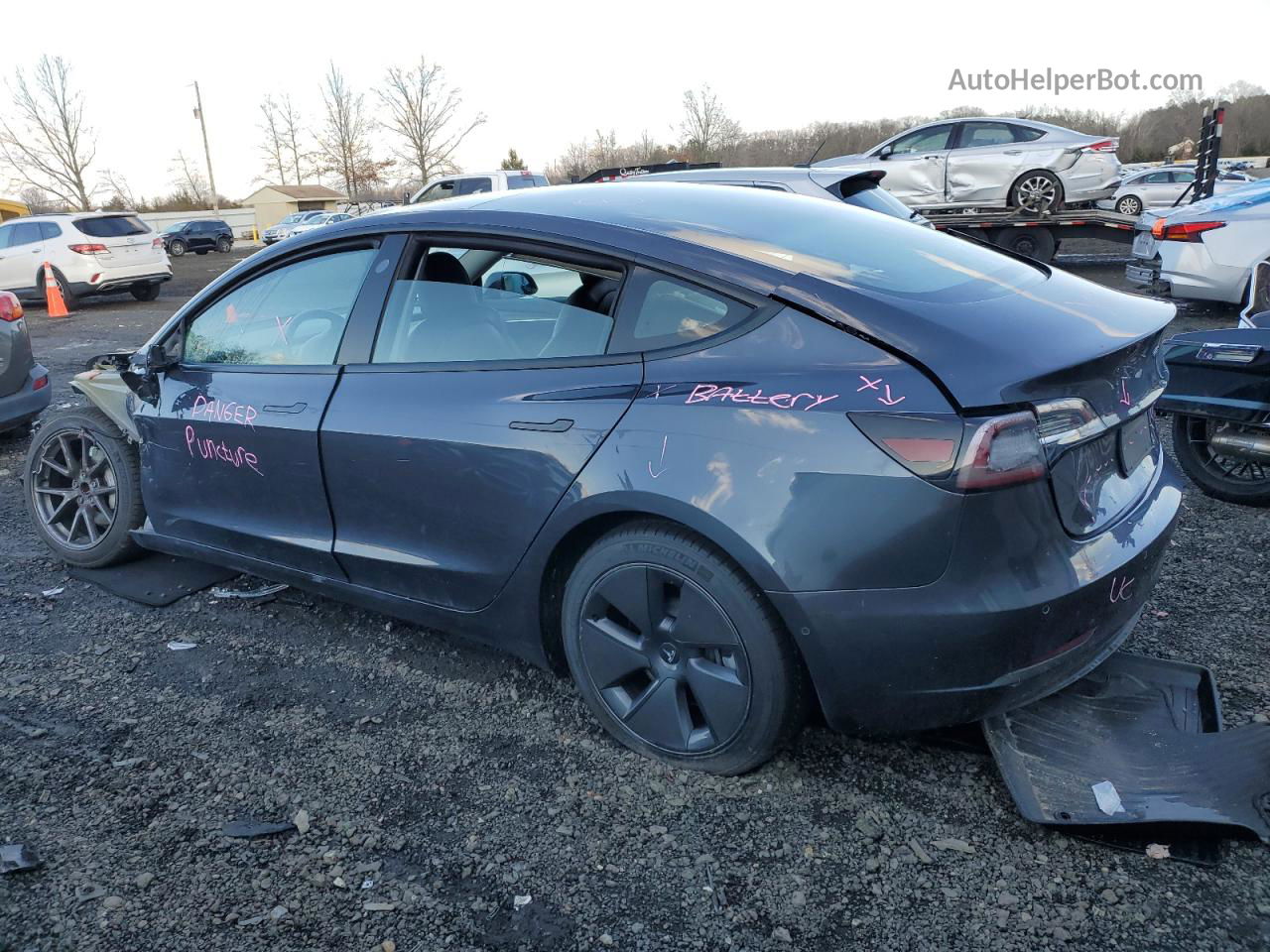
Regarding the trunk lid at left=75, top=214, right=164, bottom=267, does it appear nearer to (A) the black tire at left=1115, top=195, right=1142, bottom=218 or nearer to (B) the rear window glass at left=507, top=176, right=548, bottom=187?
(B) the rear window glass at left=507, top=176, right=548, bottom=187

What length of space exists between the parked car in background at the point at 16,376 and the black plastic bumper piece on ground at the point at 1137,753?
20.9ft

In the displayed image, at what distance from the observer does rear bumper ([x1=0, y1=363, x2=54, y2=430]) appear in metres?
6.24

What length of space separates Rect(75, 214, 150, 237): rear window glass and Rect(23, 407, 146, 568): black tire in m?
13.7

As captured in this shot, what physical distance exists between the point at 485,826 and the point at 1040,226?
42.2 feet

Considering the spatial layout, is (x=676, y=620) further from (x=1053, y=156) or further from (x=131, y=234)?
(x=131, y=234)


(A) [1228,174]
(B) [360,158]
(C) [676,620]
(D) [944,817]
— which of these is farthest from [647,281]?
(B) [360,158]

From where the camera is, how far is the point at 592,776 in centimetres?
270

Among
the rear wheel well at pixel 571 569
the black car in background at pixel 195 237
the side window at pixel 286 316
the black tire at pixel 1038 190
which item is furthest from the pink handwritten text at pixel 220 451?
the black car in background at pixel 195 237

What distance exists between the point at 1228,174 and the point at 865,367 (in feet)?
90.8

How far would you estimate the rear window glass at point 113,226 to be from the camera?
15.8 m

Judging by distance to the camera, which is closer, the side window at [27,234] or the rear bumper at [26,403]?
the rear bumper at [26,403]

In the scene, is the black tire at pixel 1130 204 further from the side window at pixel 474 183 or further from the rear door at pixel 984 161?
the side window at pixel 474 183

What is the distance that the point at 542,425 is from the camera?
→ 265 centimetres

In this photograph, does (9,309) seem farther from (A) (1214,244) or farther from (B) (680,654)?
(A) (1214,244)
